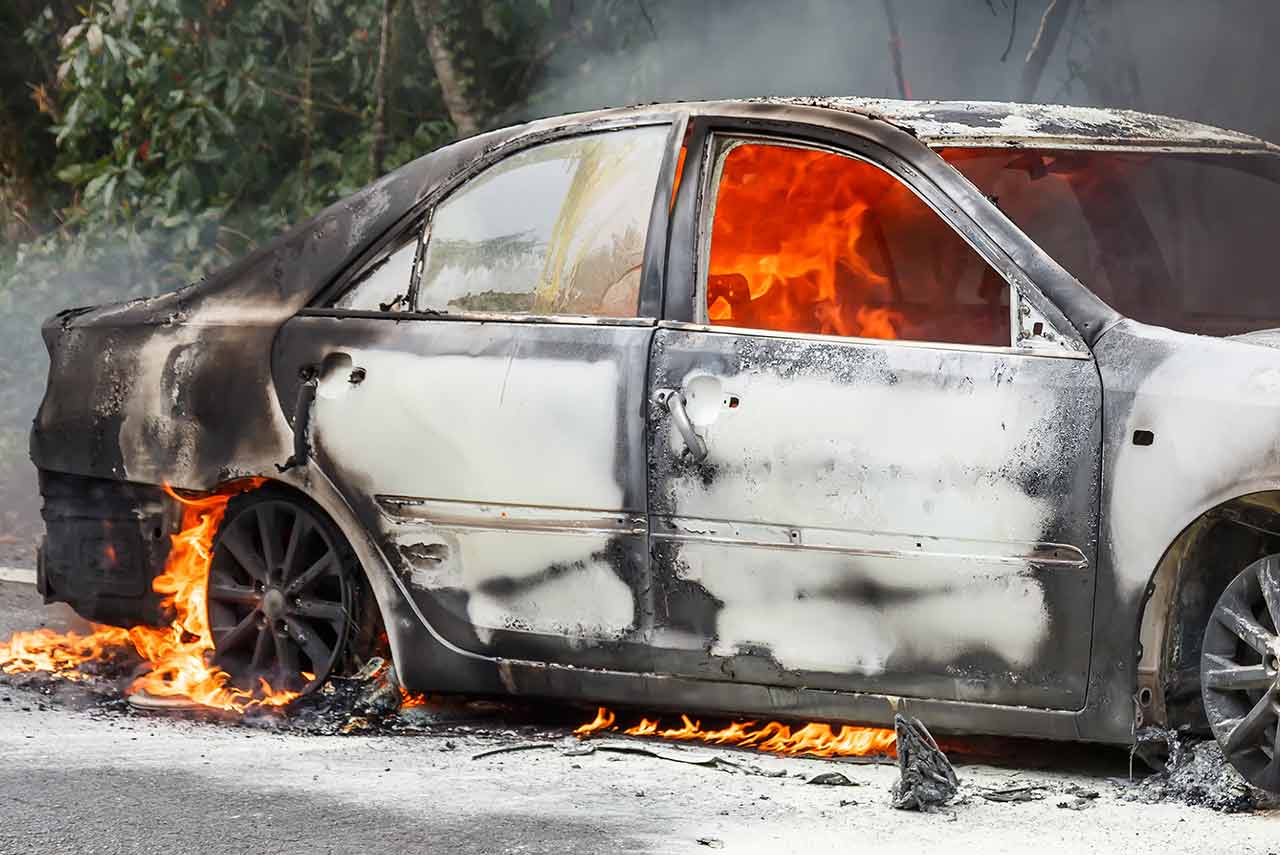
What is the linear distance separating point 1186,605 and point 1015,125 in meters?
1.40

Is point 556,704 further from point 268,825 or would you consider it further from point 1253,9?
point 1253,9

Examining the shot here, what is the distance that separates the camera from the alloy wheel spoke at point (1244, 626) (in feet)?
15.0

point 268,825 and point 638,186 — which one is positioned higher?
point 638,186

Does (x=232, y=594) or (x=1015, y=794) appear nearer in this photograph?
(x=1015, y=794)

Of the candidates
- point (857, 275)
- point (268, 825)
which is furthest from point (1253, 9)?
point (268, 825)

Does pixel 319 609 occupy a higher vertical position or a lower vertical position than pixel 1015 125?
lower

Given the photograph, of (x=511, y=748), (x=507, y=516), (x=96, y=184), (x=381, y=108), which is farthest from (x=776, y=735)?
(x=96, y=184)

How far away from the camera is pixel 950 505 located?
4.80 meters

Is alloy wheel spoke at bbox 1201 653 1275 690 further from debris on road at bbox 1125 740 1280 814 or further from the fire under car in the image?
debris on road at bbox 1125 740 1280 814

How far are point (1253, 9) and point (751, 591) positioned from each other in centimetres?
588

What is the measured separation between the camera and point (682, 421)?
507 centimetres

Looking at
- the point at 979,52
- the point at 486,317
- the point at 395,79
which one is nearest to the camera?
the point at 486,317

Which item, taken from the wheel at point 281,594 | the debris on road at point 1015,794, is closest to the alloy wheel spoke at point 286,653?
the wheel at point 281,594

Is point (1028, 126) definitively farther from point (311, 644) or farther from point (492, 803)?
point (311, 644)
